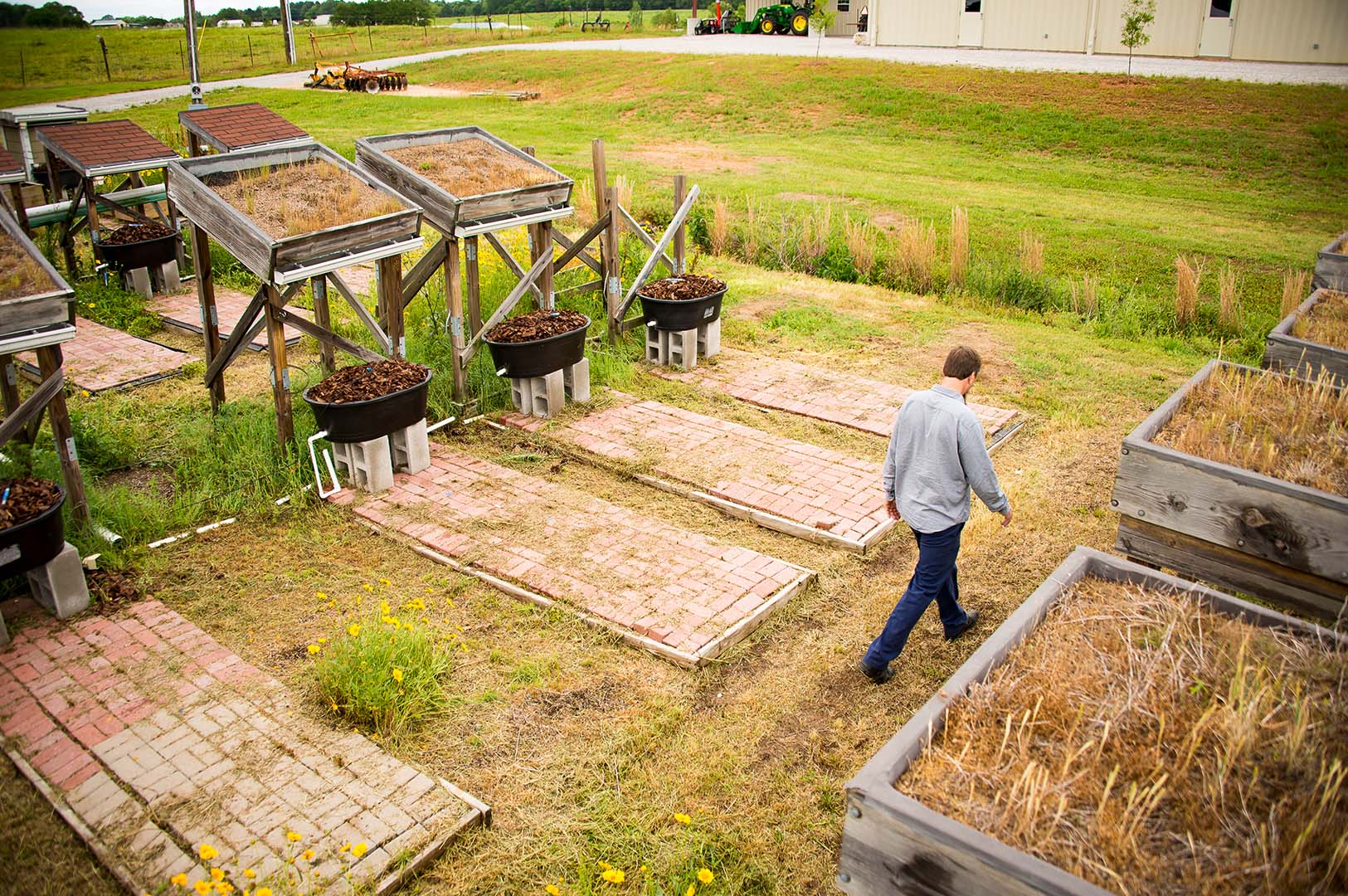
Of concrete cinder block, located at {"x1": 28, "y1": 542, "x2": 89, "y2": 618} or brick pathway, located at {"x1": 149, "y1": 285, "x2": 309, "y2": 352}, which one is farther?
brick pathway, located at {"x1": 149, "y1": 285, "x2": 309, "y2": 352}

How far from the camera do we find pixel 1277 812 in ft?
8.95

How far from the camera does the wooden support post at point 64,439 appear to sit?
5664mm

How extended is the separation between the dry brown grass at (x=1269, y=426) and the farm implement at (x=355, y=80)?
1345 inches

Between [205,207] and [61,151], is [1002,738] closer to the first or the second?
[205,207]

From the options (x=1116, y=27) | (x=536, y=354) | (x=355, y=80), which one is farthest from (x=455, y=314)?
(x=1116, y=27)

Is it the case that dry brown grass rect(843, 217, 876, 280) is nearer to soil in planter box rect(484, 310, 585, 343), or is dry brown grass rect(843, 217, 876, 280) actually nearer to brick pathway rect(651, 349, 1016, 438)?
brick pathway rect(651, 349, 1016, 438)

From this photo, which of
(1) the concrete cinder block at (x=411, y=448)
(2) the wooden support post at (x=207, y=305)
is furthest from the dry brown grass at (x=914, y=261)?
(2) the wooden support post at (x=207, y=305)

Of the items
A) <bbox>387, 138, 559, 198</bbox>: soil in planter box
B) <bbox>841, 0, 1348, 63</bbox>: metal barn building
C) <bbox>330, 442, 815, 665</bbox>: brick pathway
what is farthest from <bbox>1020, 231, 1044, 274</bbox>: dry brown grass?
<bbox>841, 0, 1348, 63</bbox>: metal barn building

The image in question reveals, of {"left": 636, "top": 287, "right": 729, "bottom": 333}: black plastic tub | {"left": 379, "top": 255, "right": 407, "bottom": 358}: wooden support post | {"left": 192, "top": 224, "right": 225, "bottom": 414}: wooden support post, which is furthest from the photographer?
{"left": 636, "top": 287, "right": 729, "bottom": 333}: black plastic tub

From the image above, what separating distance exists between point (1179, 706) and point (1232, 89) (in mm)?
27262

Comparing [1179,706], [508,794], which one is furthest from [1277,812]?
[508,794]

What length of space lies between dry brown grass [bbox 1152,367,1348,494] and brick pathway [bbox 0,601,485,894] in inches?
150

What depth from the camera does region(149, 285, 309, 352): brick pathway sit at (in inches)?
408

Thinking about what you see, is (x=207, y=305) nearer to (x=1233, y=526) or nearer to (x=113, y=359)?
(x=113, y=359)
